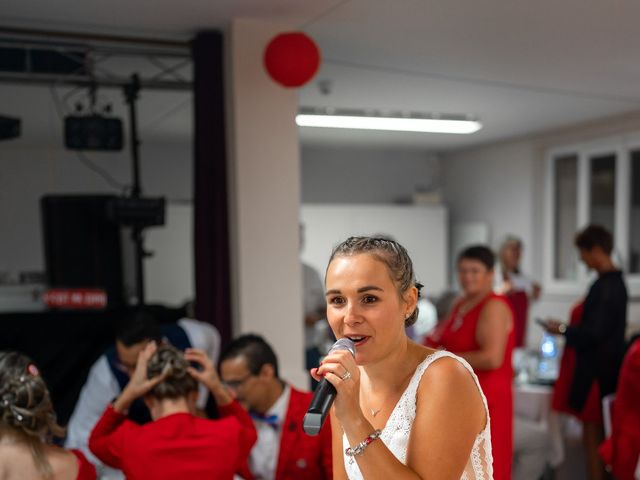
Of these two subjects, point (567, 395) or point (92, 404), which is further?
point (567, 395)

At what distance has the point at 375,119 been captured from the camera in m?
5.29

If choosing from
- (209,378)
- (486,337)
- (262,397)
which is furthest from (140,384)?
(486,337)

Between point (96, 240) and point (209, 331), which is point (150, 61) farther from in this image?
point (209, 331)

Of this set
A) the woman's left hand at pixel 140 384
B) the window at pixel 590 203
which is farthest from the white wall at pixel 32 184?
the window at pixel 590 203

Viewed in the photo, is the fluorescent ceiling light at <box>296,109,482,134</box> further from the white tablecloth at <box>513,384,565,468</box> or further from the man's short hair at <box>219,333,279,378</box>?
the man's short hair at <box>219,333,279,378</box>

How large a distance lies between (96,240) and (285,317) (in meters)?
1.54

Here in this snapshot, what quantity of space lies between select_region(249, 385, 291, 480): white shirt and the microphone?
4.34 ft

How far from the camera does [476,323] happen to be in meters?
3.05

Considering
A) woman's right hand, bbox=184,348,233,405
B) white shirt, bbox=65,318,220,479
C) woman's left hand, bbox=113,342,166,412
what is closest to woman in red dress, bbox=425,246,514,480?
woman's right hand, bbox=184,348,233,405

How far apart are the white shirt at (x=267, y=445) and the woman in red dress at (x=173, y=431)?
0.14 metres

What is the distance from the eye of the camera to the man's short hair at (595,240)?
12.6ft

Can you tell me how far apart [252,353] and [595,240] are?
7.95 ft

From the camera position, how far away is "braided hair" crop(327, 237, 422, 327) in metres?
1.19

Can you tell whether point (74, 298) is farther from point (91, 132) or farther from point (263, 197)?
point (263, 197)
